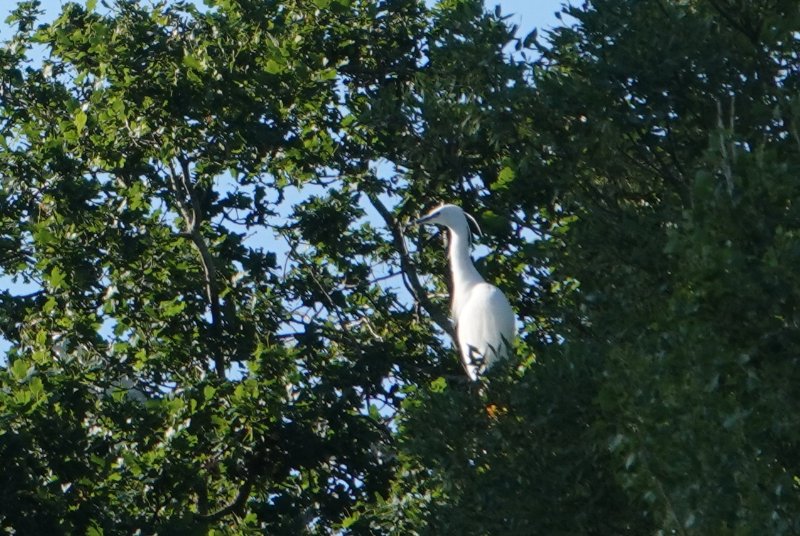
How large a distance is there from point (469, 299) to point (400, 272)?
0.71 metres

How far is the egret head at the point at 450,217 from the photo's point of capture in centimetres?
919

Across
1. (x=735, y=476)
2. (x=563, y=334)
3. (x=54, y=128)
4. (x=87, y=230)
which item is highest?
(x=54, y=128)

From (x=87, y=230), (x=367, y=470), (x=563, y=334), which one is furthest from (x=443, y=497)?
(x=87, y=230)

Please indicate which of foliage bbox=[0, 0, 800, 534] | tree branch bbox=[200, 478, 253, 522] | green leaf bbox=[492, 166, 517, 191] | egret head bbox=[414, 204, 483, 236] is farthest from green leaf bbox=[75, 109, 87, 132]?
green leaf bbox=[492, 166, 517, 191]

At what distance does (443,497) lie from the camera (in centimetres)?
643

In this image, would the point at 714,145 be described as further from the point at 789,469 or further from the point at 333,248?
the point at 333,248

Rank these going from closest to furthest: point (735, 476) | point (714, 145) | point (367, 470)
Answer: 1. point (735, 476)
2. point (714, 145)
3. point (367, 470)

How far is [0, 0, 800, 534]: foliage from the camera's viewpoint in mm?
4707

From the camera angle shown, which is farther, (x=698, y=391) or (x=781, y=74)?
(x=781, y=74)

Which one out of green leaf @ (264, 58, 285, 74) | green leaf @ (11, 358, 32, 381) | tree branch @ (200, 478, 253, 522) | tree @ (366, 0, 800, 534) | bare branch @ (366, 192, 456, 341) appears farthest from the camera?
bare branch @ (366, 192, 456, 341)

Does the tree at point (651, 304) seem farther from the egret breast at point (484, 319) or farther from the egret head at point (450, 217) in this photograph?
the egret head at point (450, 217)

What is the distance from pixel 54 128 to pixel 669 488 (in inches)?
222

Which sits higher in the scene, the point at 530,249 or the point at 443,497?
the point at 530,249

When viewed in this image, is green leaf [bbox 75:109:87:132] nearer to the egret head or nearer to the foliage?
the foliage
